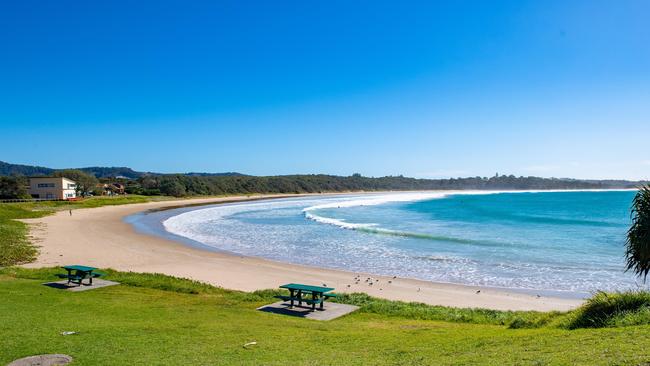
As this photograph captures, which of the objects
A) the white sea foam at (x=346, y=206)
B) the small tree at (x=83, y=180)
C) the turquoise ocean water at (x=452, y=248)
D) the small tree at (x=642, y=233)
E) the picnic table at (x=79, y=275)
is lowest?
the turquoise ocean water at (x=452, y=248)

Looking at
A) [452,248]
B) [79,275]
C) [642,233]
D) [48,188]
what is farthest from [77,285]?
[48,188]

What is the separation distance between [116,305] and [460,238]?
27.4 m

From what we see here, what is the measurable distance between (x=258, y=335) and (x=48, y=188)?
77.3 meters

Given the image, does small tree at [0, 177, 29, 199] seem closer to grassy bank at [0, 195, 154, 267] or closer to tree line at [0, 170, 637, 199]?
tree line at [0, 170, 637, 199]

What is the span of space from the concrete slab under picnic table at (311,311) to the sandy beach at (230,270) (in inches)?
155

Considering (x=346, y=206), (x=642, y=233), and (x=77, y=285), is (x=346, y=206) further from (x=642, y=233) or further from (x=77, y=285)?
(x=642, y=233)

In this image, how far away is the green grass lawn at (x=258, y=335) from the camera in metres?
6.08

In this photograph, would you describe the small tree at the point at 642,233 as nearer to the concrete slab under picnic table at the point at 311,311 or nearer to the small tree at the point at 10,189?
the concrete slab under picnic table at the point at 311,311

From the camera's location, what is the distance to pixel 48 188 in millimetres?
72875

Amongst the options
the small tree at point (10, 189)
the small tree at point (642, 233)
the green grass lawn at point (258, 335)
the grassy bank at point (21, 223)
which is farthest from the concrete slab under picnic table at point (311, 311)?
the small tree at point (10, 189)

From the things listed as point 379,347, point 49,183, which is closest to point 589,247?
point 379,347

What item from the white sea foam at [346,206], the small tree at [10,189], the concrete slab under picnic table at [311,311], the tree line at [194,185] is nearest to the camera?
the concrete slab under picnic table at [311,311]

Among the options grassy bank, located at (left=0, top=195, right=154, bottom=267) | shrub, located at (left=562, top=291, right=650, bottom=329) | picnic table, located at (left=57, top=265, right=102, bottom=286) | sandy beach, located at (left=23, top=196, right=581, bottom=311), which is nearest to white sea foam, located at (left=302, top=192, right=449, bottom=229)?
sandy beach, located at (left=23, top=196, right=581, bottom=311)

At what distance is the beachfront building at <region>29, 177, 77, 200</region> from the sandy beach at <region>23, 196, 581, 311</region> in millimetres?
44305
